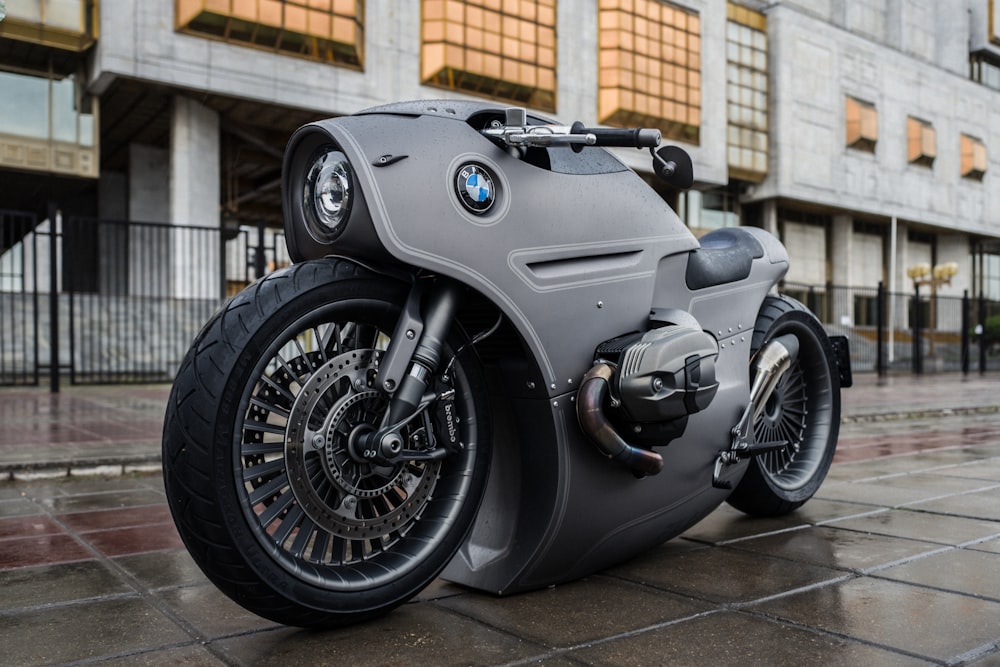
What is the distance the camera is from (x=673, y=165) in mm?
2529

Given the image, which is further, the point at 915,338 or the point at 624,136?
the point at 915,338

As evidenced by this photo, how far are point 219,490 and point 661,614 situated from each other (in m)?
1.20

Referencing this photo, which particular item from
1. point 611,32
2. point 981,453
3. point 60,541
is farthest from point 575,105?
point 60,541

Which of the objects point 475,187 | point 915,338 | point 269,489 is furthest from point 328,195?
point 915,338

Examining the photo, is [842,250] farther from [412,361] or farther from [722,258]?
[412,361]

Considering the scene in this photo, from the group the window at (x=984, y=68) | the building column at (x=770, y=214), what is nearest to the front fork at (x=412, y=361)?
the building column at (x=770, y=214)

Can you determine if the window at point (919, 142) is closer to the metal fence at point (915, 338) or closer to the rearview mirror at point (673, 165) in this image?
the metal fence at point (915, 338)

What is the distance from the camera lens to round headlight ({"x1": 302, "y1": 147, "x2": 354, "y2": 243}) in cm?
217

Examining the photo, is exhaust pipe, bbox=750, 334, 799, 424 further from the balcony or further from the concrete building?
the balcony

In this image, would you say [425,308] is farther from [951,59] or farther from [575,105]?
[951,59]

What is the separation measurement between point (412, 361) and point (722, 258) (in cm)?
141

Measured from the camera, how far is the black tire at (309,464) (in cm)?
191

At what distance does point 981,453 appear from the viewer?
19.8 feet

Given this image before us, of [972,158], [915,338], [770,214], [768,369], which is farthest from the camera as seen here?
[972,158]
